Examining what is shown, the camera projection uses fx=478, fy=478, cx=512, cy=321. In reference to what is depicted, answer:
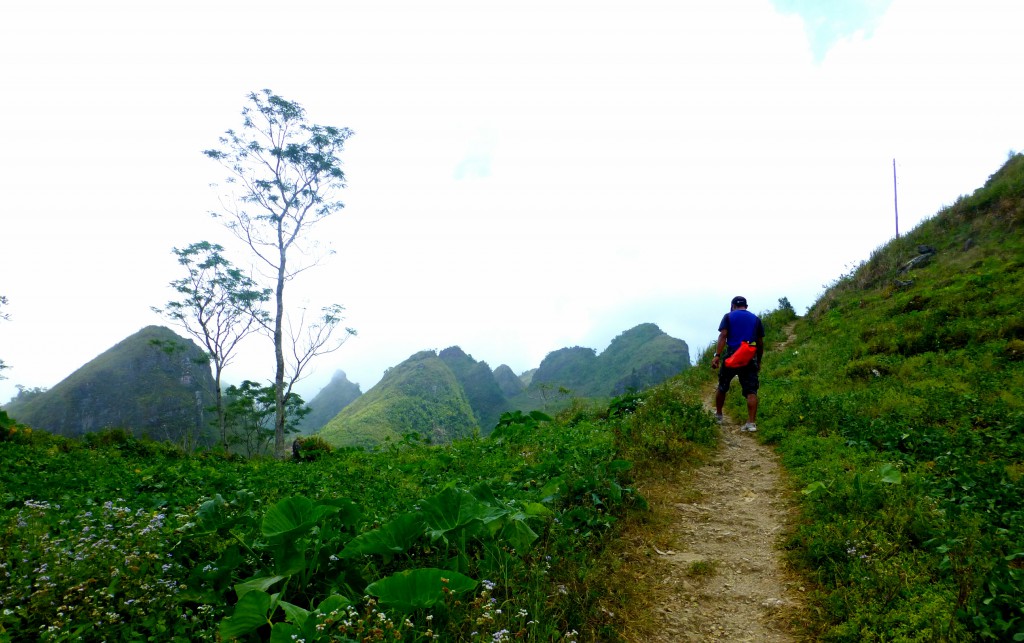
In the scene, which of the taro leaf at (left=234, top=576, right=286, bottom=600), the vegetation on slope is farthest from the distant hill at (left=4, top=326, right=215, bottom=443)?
the taro leaf at (left=234, top=576, right=286, bottom=600)

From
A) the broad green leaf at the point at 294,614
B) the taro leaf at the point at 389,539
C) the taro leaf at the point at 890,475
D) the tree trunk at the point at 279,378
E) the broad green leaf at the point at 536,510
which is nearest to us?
the broad green leaf at the point at 294,614

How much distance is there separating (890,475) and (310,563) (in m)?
5.42

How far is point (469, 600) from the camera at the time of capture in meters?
2.93

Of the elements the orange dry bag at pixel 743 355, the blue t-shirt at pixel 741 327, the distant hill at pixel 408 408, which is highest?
the blue t-shirt at pixel 741 327

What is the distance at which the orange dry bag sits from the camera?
849 cm

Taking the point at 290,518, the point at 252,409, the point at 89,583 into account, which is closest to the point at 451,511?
the point at 290,518

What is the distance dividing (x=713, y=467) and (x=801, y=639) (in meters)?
3.77

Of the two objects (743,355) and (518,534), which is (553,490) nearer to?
(518,534)

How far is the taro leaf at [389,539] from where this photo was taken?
3111 mm

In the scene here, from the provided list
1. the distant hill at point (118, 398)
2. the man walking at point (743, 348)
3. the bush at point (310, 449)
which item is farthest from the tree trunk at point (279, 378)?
the distant hill at point (118, 398)

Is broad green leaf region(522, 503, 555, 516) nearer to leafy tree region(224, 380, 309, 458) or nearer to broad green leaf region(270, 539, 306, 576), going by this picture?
broad green leaf region(270, 539, 306, 576)

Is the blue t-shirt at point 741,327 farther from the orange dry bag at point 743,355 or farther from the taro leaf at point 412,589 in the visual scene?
the taro leaf at point 412,589

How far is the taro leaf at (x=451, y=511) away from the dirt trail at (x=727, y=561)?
62.1 inches

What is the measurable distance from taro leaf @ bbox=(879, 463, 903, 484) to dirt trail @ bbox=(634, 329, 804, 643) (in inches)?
37.7
